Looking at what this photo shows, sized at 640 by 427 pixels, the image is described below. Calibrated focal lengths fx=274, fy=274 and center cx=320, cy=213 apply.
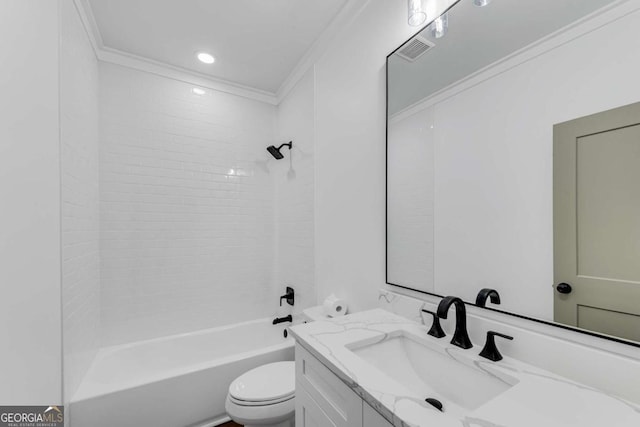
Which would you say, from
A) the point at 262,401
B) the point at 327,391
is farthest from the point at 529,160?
the point at 262,401

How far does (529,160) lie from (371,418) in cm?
91

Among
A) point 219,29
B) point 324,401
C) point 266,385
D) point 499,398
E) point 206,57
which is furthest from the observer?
point 206,57

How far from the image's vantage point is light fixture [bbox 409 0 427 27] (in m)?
1.21

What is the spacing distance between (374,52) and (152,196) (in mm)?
1983

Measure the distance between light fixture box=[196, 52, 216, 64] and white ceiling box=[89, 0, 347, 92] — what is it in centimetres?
4

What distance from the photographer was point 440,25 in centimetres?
117

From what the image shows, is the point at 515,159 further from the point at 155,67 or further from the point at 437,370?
the point at 155,67

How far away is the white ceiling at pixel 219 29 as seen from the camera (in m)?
1.68

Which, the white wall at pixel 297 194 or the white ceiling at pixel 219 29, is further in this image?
the white wall at pixel 297 194

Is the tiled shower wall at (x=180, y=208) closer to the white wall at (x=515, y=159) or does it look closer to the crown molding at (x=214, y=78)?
the crown molding at (x=214, y=78)

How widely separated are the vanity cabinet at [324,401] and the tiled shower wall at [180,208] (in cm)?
164

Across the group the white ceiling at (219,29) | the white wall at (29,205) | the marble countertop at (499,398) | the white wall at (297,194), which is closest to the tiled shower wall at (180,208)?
the white wall at (297,194)

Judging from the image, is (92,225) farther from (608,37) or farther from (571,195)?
(608,37)

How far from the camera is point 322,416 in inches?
36.0
